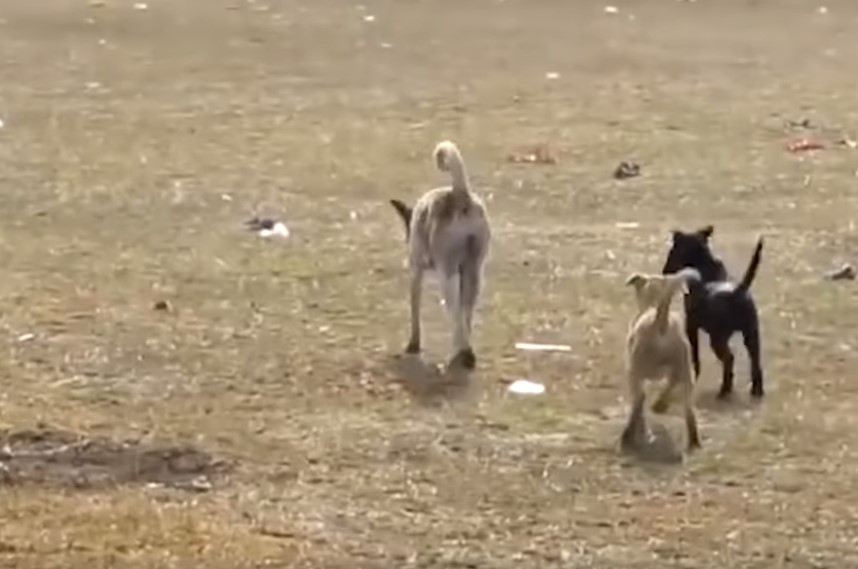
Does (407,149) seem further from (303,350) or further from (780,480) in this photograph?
(780,480)

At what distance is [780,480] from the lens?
7.23 metres

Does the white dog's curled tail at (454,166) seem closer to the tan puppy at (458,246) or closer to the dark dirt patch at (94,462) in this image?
the tan puppy at (458,246)

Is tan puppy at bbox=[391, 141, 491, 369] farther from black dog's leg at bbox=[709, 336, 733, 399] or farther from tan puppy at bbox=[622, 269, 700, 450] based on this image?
tan puppy at bbox=[622, 269, 700, 450]

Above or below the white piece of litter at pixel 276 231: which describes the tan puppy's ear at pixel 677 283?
above

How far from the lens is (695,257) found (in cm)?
855

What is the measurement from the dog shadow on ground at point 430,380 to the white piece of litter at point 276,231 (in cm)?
241

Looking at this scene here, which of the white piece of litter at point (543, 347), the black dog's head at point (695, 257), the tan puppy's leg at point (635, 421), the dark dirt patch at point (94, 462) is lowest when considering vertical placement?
the white piece of litter at point (543, 347)

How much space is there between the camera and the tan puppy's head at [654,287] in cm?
750

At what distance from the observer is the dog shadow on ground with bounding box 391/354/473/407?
8.21 metres

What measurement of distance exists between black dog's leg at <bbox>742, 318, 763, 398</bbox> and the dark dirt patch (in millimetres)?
2062

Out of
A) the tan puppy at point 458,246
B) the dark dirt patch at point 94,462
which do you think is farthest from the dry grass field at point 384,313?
the tan puppy at point 458,246

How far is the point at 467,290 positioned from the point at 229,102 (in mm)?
7684

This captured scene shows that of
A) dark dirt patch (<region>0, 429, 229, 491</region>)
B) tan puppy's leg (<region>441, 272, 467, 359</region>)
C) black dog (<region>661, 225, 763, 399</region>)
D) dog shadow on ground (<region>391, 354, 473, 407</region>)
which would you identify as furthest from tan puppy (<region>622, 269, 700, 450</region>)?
dark dirt patch (<region>0, 429, 229, 491</region>)

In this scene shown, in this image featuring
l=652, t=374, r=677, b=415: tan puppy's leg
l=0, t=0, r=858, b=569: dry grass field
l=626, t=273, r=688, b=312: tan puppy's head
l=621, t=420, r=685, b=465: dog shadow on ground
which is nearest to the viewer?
l=0, t=0, r=858, b=569: dry grass field
